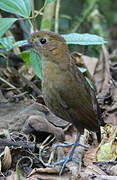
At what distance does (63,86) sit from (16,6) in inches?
37.8

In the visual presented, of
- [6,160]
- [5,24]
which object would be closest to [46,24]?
[5,24]

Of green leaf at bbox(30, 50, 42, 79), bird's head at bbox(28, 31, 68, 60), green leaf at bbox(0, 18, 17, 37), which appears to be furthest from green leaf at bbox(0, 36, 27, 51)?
bird's head at bbox(28, 31, 68, 60)

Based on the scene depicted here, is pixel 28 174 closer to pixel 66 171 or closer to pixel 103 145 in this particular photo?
pixel 66 171

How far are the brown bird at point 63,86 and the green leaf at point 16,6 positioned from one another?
0.36 m

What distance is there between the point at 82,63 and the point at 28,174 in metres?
1.93

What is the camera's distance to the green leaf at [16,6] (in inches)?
145

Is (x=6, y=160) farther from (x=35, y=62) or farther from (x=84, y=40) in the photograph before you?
(x=84, y=40)

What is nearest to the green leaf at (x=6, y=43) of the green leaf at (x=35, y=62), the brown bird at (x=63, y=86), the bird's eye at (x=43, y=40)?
the green leaf at (x=35, y=62)

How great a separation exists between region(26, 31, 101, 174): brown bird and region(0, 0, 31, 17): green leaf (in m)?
0.36

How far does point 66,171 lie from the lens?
3297 mm

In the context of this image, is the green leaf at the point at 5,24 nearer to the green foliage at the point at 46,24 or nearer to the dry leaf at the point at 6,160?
the dry leaf at the point at 6,160

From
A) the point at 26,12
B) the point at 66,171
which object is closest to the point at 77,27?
the point at 26,12

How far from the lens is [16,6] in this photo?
371 cm

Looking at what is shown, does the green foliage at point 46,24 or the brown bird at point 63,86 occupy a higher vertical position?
the green foliage at point 46,24
